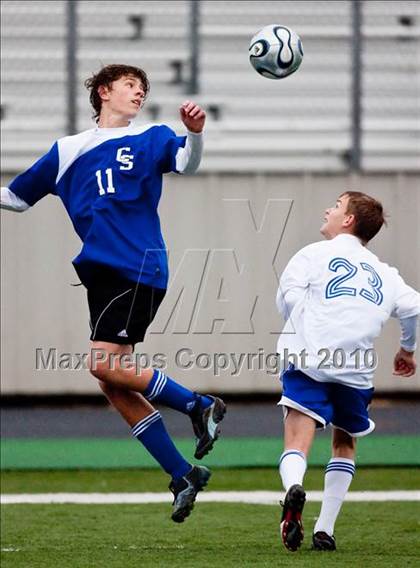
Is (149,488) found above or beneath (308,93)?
beneath

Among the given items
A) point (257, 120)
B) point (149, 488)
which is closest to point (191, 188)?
point (257, 120)

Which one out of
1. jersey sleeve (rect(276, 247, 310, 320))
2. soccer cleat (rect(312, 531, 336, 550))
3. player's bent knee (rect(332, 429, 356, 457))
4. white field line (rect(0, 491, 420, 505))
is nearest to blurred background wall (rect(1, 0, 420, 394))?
white field line (rect(0, 491, 420, 505))

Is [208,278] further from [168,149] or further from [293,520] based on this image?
[293,520]

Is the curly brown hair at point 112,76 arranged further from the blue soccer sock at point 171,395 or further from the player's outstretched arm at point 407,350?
the player's outstretched arm at point 407,350

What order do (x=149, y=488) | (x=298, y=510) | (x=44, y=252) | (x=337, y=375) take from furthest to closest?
1. (x=44, y=252)
2. (x=149, y=488)
3. (x=337, y=375)
4. (x=298, y=510)

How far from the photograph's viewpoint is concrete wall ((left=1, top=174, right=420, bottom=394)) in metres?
12.4

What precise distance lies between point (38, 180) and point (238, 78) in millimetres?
7132

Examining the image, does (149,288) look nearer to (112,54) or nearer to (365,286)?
(365,286)

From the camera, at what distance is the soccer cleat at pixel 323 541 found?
6.19 m

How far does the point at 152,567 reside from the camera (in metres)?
5.77

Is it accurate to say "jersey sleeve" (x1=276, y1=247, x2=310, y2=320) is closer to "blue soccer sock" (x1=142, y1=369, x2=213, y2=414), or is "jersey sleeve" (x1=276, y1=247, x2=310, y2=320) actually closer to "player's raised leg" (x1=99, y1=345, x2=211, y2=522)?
"blue soccer sock" (x1=142, y1=369, x2=213, y2=414)

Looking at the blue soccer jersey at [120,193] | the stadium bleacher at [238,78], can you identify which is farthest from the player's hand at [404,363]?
the stadium bleacher at [238,78]

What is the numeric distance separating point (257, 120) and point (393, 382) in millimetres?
2796

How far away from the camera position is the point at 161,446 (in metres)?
6.01
